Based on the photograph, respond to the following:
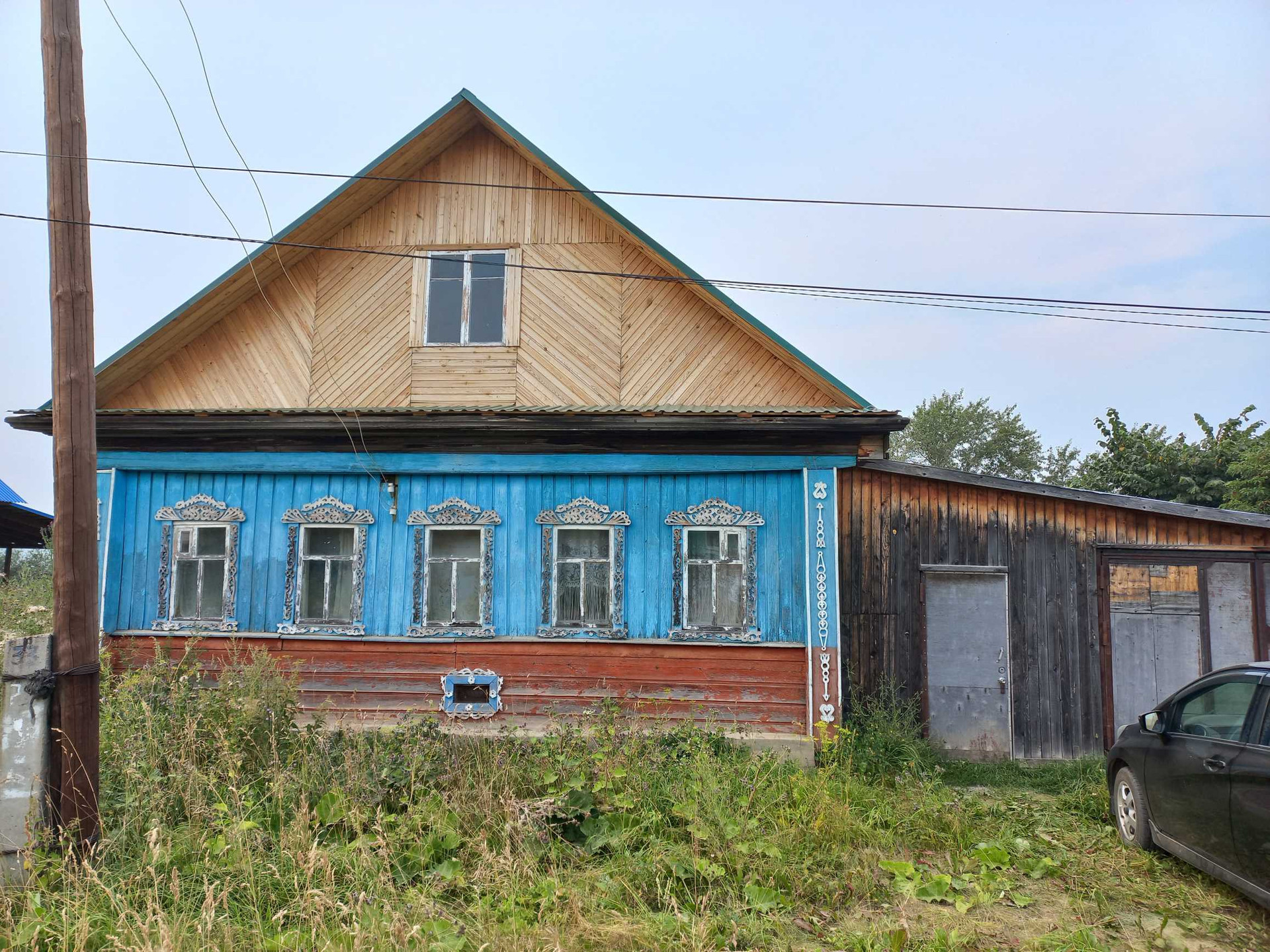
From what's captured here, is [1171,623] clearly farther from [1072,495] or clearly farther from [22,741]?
[22,741]

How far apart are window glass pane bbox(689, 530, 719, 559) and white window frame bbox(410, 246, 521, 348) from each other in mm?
3119

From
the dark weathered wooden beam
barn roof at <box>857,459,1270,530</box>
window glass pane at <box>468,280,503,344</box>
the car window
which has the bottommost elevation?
the car window

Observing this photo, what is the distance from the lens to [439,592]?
340 inches

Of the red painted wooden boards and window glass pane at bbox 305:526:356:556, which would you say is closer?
the red painted wooden boards

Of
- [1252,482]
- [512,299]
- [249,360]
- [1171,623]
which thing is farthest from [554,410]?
[1252,482]

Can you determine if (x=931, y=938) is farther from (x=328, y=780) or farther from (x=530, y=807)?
(x=328, y=780)

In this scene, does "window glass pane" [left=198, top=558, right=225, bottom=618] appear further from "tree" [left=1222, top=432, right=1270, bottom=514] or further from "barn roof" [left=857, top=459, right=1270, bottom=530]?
"tree" [left=1222, top=432, right=1270, bottom=514]

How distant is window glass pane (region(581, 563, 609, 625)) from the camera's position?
27.7 ft

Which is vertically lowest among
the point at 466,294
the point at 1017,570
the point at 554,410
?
the point at 1017,570

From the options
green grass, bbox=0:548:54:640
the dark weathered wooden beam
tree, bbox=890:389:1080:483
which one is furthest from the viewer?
tree, bbox=890:389:1080:483

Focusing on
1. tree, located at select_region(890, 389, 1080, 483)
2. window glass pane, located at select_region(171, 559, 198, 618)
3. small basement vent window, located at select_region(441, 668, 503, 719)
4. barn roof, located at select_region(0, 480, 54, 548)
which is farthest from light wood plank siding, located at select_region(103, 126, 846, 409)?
tree, located at select_region(890, 389, 1080, 483)

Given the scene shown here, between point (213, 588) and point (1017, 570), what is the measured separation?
358 inches

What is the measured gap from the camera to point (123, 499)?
8.99 metres

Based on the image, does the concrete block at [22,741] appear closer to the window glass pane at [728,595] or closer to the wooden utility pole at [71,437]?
the wooden utility pole at [71,437]
